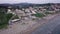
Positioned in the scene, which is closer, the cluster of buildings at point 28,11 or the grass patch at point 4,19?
the grass patch at point 4,19

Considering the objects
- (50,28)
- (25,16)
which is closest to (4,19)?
(25,16)

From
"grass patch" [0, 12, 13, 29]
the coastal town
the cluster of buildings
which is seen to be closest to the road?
the coastal town

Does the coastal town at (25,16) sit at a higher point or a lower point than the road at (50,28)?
Result: higher

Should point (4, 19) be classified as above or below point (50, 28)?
above

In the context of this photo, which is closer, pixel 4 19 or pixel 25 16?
pixel 4 19

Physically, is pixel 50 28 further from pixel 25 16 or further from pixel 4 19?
pixel 4 19

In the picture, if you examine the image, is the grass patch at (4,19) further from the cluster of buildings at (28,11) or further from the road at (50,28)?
the road at (50,28)

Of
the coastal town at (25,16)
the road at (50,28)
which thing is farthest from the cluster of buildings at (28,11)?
the road at (50,28)

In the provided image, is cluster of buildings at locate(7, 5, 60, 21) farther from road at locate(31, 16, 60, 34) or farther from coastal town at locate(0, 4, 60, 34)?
road at locate(31, 16, 60, 34)

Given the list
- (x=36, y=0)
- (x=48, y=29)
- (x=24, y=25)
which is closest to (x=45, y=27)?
(x=48, y=29)
